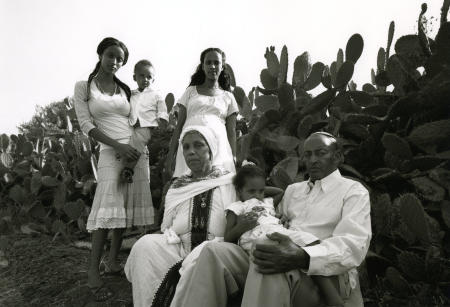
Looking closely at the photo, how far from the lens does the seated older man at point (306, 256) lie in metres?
1.91

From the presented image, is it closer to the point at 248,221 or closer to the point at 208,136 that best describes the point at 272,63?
the point at 208,136

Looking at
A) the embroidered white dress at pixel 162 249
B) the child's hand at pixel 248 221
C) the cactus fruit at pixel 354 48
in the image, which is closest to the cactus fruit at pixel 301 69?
the cactus fruit at pixel 354 48

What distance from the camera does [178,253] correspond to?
2623 mm

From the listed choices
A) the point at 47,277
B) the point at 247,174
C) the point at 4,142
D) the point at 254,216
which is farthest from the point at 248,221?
the point at 4,142

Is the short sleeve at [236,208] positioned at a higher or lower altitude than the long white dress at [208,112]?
lower

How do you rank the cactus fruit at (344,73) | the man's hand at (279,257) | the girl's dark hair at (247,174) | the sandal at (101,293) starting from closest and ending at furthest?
the man's hand at (279,257)
the girl's dark hair at (247,174)
the sandal at (101,293)
the cactus fruit at (344,73)

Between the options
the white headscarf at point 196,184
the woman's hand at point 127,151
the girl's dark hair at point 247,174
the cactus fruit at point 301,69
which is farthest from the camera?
the cactus fruit at point 301,69

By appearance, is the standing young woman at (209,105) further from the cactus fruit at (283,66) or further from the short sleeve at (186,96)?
the cactus fruit at (283,66)

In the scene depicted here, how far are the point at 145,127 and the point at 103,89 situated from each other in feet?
1.48

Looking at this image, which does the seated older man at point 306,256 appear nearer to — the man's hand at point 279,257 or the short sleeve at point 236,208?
the man's hand at point 279,257

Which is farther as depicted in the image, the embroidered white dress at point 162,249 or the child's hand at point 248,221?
the embroidered white dress at point 162,249

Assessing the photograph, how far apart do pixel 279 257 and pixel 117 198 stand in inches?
77.4

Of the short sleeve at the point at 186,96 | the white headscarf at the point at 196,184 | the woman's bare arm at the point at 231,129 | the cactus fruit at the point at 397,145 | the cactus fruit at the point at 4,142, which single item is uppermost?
the cactus fruit at the point at 4,142

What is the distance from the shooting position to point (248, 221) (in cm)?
231
